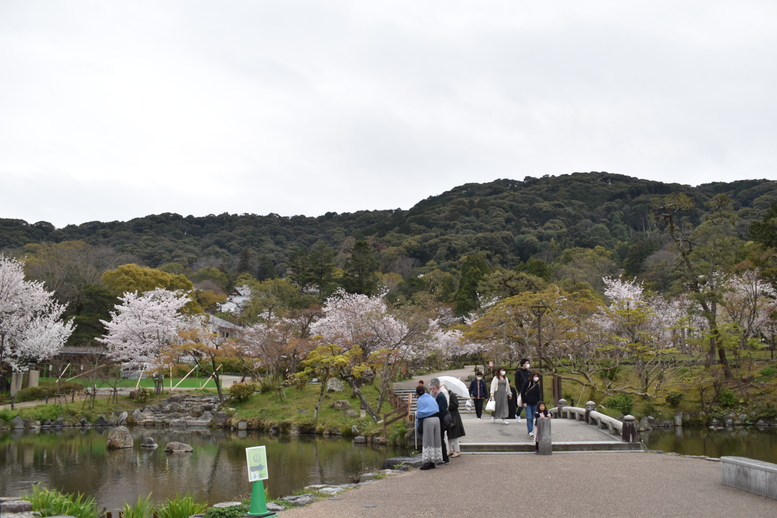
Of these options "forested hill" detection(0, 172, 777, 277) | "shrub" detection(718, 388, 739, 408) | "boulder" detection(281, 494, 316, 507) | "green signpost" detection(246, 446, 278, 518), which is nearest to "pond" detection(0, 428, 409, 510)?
"boulder" detection(281, 494, 316, 507)

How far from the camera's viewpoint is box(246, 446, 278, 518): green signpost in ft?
21.6

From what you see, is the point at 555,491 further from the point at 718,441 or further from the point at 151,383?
the point at 151,383

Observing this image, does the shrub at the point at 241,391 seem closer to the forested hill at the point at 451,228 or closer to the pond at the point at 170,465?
the pond at the point at 170,465

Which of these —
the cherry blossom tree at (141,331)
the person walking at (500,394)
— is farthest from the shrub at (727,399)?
the cherry blossom tree at (141,331)

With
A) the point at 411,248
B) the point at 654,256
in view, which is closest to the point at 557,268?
the point at 654,256

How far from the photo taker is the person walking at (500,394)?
15781mm

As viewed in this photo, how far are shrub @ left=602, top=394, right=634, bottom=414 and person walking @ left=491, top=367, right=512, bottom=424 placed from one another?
8.58m

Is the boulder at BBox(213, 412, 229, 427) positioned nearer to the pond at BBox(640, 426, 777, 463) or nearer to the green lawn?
the green lawn

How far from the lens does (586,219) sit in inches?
3649

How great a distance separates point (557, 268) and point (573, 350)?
2782 centimetres

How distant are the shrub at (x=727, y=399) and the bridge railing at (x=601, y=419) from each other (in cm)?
1063

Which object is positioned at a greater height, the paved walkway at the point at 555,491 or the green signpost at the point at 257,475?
the green signpost at the point at 257,475

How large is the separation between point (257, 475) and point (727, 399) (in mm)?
24367

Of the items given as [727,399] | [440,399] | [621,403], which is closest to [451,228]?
[727,399]
